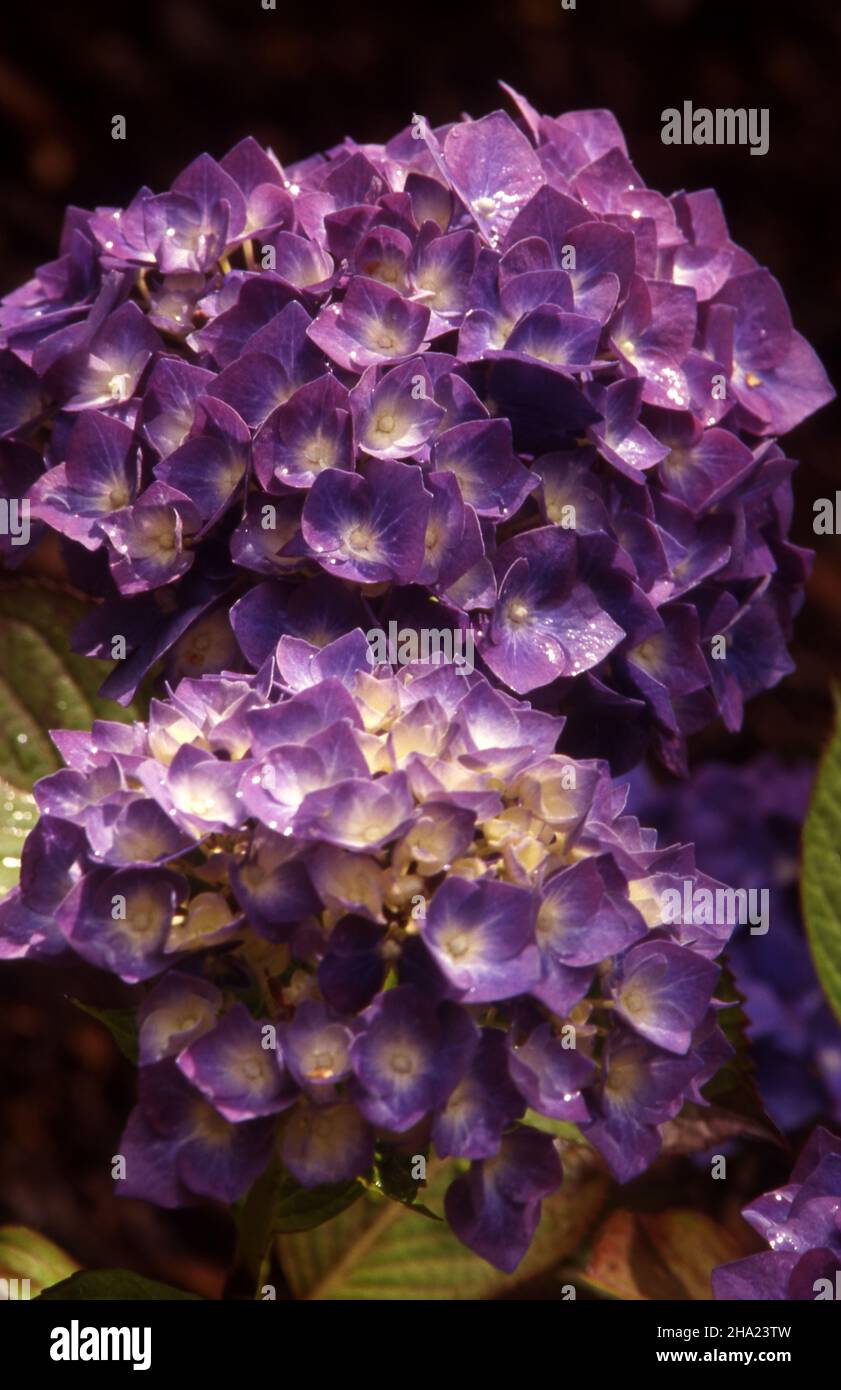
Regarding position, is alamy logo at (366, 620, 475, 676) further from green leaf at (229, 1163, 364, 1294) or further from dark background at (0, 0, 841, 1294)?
dark background at (0, 0, 841, 1294)

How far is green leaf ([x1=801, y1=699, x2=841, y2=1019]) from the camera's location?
107 centimetres

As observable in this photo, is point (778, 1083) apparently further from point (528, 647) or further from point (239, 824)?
point (239, 824)

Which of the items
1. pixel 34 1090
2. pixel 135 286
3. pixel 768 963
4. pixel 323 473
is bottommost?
pixel 34 1090

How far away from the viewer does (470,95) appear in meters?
2.48

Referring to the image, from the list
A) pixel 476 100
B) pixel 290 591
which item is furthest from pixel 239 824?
pixel 476 100

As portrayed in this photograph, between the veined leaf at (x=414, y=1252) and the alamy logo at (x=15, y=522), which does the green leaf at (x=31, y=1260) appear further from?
the alamy logo at (x=15, y=522)

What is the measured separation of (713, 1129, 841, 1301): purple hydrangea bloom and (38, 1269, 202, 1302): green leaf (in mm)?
299

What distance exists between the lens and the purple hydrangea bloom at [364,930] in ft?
2.36

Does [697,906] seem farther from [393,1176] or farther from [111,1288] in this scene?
[111,1288]

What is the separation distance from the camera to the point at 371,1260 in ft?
3.88

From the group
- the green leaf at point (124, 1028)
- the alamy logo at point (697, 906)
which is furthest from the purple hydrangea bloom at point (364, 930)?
the green leaf at point (124, 1028)

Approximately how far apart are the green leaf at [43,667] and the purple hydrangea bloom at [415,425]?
156 millimetres

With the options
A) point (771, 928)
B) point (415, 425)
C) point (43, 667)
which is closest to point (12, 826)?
point (43, 667)
